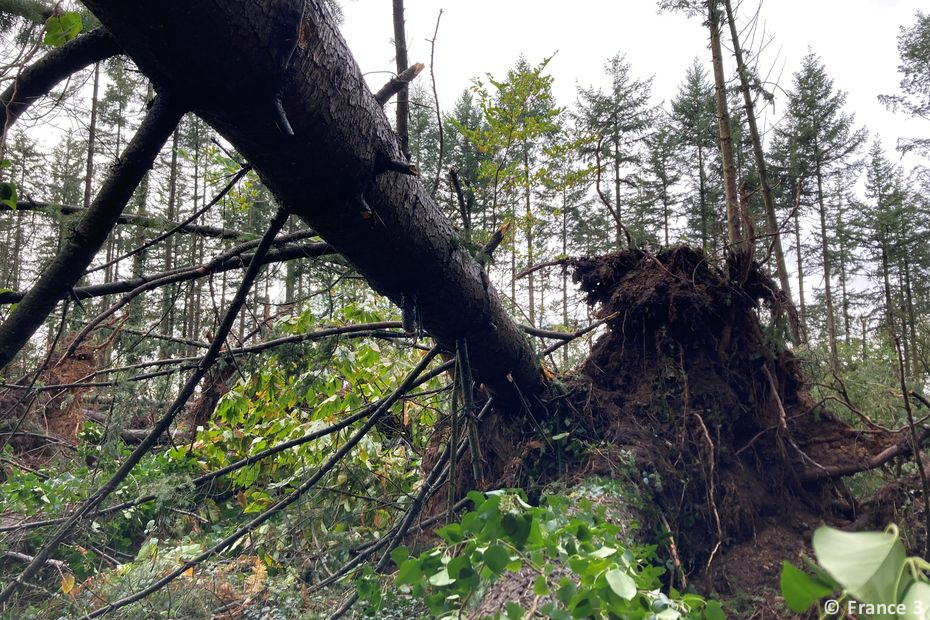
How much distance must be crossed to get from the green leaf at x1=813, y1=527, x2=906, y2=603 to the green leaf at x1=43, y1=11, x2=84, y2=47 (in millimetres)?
1722

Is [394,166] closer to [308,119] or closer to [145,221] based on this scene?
[308,119]

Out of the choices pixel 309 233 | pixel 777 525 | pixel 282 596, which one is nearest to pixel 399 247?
pixel 309 233

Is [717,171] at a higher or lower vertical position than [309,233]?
higher

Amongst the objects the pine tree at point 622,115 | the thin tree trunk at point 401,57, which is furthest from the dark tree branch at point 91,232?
the pine tree at point 622,115

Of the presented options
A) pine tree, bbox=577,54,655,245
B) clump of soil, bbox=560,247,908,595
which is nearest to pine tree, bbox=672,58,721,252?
pine tree, bbox=577,54,655,245

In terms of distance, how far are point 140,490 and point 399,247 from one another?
70.6 inches

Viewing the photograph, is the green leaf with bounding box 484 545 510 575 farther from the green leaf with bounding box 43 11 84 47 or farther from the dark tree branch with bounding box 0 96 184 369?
the green leaf with bounding box 43 11 84 47

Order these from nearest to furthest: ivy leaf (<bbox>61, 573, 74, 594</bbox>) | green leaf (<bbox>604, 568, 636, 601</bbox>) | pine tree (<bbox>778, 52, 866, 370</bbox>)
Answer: green leaf (<bbox>604, 568, 636, 601</bbox>), ivy leaf (<bbox>61, 573, 74, 594</bbox>), pine tree (<bbox>778, 52, 866, 370</bbox>)

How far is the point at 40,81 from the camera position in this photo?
1.48 meters

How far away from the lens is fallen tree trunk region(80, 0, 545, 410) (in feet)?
3.08

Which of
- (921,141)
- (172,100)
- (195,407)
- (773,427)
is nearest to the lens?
(172,100)

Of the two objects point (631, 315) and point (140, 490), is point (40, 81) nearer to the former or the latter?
point (140, 490)

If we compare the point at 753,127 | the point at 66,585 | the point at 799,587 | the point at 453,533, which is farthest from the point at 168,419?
the point at 753,127

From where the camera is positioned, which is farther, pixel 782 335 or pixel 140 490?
pixel 782 335
